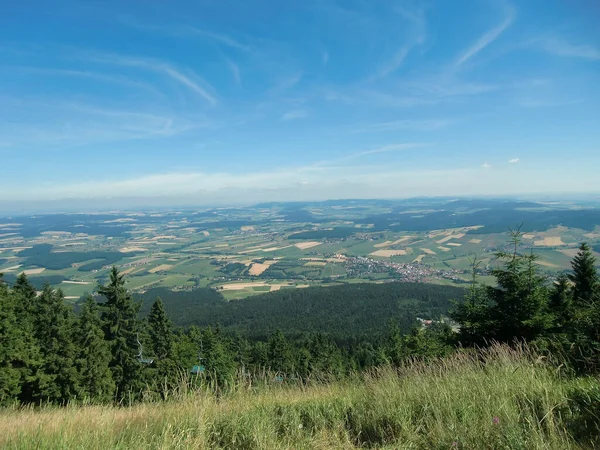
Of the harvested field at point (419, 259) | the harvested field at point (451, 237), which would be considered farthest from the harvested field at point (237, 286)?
the harvested field at point (451, 237)

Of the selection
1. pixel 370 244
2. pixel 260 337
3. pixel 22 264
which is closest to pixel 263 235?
pixel 370 244

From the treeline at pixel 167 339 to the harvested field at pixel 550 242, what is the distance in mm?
102551

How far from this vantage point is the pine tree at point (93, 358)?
55.4ft

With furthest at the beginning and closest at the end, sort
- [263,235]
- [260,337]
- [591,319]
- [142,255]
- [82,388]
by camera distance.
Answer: [263,235] → [142,255] → [260,337] → [82,388] → [591,319]

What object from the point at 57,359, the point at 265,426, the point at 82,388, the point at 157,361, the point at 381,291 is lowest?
the point at 381,291

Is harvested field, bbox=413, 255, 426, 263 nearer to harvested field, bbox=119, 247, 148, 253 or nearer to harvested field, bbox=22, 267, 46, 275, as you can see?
harvested field, bbox=119, 247, 148, 253

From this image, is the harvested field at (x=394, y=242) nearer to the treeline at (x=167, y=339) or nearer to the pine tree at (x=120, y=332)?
the treeline at (x=167, y=339)

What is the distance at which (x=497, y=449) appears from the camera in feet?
8.43

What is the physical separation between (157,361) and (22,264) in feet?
434

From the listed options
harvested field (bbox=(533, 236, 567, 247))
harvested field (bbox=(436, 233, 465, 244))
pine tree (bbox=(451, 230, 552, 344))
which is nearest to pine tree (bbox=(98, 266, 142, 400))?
pine tree (bbox=(451, 230, 552, 344))

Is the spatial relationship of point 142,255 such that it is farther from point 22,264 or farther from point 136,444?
point 136,444

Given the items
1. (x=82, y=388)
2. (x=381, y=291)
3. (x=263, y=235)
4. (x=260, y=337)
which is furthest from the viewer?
(x=263, y=235)

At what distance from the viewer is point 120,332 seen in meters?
20.0

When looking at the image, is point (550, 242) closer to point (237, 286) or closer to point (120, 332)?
point (237, 286)
